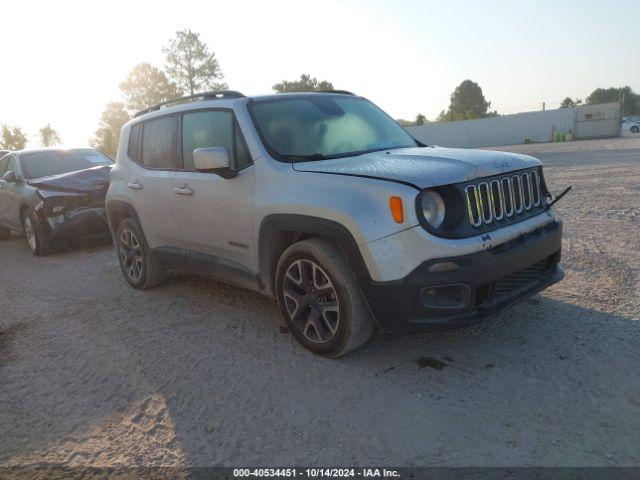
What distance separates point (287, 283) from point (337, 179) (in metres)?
0.87

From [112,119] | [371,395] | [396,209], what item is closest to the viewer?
[396,209]

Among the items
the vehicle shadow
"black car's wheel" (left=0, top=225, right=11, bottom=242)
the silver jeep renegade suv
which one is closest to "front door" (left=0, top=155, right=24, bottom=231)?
"black car's wheel" (left=0, top=225, right=11, bottom=242)

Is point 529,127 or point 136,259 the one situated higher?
point 529,127

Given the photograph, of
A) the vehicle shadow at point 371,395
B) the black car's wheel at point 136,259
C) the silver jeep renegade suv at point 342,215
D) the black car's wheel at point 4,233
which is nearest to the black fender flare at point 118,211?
the black car's wheel at point 136,259

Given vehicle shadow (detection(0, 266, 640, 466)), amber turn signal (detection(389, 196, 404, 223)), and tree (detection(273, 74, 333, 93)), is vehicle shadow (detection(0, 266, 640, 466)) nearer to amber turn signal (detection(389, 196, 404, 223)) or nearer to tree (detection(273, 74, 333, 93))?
amber turn signal (detection(389, 196, 404, 223))

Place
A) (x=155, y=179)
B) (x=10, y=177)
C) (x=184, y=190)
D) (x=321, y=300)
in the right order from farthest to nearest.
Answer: (x=10, y=177), (x=155, y=179), (x=184, y=190), (x=321, y=300)

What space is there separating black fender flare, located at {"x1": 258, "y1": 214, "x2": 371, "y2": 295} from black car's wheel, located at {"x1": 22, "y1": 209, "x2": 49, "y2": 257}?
536cm

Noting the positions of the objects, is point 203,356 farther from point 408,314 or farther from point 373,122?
point 373,122

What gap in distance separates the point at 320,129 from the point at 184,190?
1302mm

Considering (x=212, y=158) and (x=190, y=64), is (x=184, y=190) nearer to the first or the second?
(x=212, y=158)

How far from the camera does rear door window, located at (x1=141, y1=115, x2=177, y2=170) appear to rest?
4.64m

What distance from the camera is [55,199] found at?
750cm

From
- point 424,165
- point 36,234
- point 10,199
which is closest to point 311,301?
point 424,165

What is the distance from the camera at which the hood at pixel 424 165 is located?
2.97m
